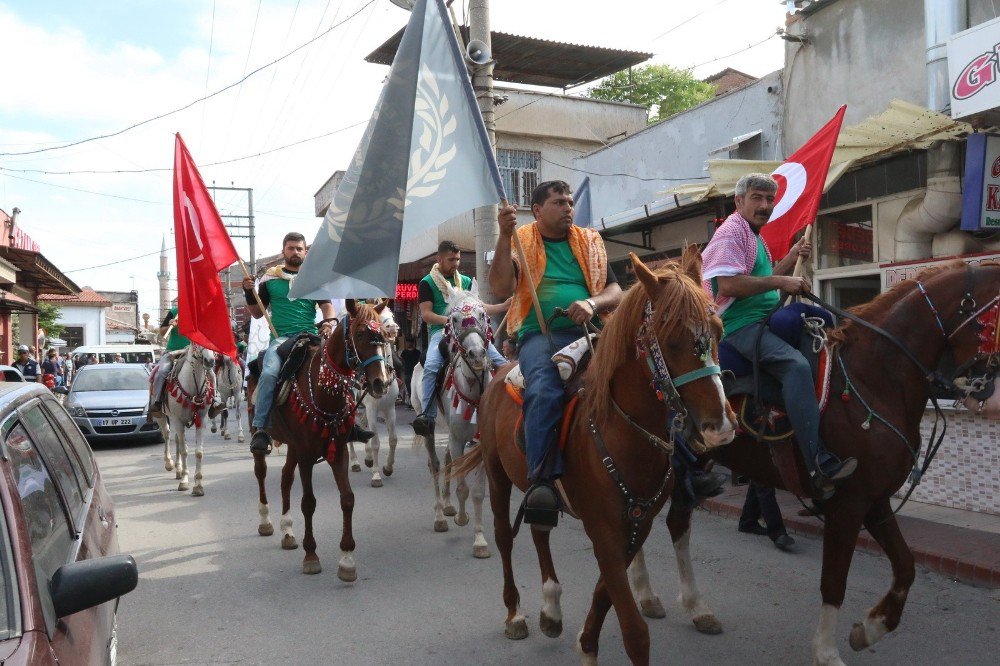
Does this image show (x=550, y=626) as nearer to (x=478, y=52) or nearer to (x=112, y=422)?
(x=478, y=52)

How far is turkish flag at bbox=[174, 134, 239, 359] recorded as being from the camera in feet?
23.2

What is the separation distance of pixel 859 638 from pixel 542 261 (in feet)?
8.96

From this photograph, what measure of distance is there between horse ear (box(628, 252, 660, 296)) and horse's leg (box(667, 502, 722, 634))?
2062mm

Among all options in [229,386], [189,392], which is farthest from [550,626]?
[229,386]

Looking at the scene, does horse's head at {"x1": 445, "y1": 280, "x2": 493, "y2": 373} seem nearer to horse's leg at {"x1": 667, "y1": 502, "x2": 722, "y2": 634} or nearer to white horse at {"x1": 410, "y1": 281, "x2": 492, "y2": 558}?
white horse at {"x1": 410, "y1": 281, "x2": 492, "y2": 558}

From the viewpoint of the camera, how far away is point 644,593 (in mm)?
4902

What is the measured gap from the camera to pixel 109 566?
227 cm

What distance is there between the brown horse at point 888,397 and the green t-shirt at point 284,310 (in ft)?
16.3

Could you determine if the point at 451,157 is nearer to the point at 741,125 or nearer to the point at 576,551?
the point at 576,551

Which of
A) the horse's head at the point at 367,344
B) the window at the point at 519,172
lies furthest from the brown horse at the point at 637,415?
the window at the point at 519,172

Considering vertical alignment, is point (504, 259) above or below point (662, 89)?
below

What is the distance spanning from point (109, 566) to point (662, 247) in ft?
38.8

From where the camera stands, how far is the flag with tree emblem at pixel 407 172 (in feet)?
14.3

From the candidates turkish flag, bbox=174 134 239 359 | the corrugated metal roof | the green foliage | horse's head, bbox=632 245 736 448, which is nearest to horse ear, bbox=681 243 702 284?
horse's head, bbox=632 245 736 448
